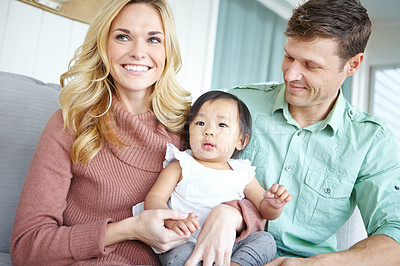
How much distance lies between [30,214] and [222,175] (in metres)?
0.59

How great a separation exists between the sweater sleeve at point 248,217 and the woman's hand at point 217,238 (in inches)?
1.5

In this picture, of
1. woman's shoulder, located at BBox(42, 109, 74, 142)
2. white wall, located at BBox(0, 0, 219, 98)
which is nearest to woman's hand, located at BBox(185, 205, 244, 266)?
woman's shoulder, located at BBox(42, 109, 74, 142)

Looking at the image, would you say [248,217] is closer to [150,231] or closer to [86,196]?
[150,231]

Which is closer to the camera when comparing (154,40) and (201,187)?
(201,187)

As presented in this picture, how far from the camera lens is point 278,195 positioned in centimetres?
110

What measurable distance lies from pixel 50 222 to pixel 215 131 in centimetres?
58

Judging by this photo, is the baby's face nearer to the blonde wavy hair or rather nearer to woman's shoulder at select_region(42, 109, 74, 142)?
the blonde wavy hair

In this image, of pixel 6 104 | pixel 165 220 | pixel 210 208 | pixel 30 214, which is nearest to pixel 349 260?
pixel 210 208

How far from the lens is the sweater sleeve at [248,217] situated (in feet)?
3.80

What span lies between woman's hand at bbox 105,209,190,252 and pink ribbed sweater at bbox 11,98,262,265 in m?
0.04

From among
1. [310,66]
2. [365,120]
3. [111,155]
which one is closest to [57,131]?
[111,155]

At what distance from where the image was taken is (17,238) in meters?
1.11

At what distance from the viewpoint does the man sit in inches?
55.2

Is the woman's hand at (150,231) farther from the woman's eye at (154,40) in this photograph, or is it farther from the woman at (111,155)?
the woman's eye at (154,40)
